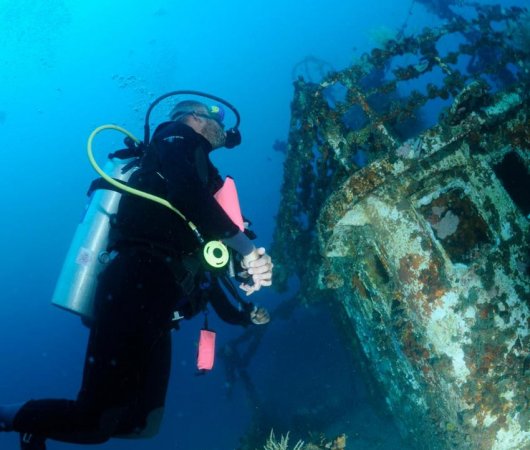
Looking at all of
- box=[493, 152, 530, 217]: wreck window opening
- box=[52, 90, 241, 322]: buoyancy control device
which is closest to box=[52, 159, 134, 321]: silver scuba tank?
box=[52, 90, 241, 322]: buoyancy control device

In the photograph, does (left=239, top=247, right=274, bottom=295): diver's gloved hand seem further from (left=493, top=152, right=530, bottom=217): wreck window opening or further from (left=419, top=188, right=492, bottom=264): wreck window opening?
(left=493, top=152, right=530, bottom=217): wreck window opening

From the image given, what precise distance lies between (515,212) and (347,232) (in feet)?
5.11

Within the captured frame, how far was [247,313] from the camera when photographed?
11.7ft

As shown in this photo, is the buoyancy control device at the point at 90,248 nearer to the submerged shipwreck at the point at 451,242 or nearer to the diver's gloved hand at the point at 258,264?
the diver's gloved hand at the point at 258,264

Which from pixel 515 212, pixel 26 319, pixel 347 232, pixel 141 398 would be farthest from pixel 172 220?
pixel 26 319

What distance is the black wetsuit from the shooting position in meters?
2.18

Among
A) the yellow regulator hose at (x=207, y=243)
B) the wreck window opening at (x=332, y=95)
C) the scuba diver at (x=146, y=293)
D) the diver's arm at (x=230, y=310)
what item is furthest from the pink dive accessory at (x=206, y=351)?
the wreck window opening at (x=332, y=95)

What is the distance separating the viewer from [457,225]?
3574 mm

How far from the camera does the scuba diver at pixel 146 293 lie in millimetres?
2180

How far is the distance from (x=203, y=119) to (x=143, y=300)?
1931 mm

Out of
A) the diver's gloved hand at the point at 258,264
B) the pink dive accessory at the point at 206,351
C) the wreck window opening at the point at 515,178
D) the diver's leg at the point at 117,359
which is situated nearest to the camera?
the diver's leg at the point at 117,359

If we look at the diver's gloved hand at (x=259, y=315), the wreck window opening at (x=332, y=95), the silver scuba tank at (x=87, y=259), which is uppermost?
the wreck window opening at (x=332, y=95)

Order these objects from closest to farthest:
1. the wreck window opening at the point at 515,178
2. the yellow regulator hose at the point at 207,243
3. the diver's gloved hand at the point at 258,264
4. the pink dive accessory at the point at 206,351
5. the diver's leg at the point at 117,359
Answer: the diver's leg at the point at 117,359 < the yellow regulator hose at the point at 207,243 < the diver's gloved hand at the point at 258,264 < the pink dive accessory at the point at 206,351 < the wreck window opening at the point at 515,178

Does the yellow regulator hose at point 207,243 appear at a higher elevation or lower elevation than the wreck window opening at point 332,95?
lower
